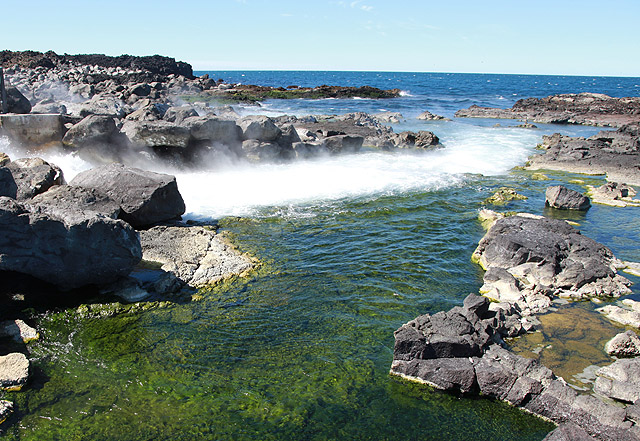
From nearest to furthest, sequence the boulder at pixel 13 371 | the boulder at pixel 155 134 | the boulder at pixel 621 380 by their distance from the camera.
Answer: the boulder at pixel 13 371 → the boulder at pixel 621 380 → the boulder at pixel 155 134

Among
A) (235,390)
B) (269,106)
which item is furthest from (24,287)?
(269,106)

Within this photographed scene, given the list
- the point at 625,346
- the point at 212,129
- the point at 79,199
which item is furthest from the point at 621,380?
the point at 212,129

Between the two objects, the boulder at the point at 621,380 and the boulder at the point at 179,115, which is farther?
the boulder at the point at 179,115

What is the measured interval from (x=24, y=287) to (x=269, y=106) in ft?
153

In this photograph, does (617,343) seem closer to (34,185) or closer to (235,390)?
(235,390)

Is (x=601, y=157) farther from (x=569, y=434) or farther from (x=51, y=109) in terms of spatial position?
(x=51, y=109)

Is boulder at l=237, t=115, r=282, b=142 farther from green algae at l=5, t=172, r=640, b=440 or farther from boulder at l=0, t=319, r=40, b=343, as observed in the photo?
boulder at l=0, t=319, r=40, b=343

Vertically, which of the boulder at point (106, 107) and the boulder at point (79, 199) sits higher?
the boulder at point (106, 107)

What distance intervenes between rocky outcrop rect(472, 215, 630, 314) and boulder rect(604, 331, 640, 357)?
1.65 metres

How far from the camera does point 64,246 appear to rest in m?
9.09

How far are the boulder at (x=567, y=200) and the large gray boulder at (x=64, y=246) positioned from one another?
14.8 metres

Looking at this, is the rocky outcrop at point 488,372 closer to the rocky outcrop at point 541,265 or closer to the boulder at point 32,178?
the rocky outcrop at point 541,265

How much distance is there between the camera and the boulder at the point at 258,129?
2238 cm

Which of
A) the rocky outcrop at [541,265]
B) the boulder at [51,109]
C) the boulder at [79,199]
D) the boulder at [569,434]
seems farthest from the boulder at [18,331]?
the boulder at [51,109]
